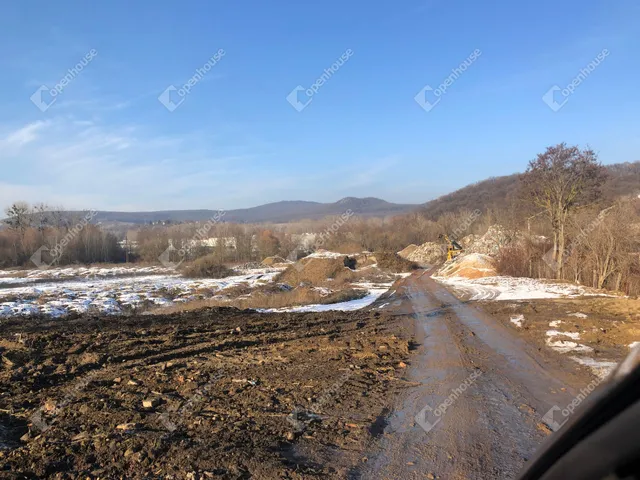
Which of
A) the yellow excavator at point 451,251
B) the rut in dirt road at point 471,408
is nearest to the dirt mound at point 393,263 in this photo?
the yellow excavator at point 451,251

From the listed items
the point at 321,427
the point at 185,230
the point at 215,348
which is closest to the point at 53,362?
the point at 215,348

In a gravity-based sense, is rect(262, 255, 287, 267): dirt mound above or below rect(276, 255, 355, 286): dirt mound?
below

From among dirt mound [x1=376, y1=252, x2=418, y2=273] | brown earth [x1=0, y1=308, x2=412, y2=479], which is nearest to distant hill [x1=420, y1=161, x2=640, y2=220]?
dirt mound [x1=376, y1=252, x2=418, y2=273]

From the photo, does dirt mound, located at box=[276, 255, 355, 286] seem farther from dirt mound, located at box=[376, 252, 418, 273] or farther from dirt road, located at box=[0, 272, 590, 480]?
dirt road, located at box=[0, 272, 590, 480]

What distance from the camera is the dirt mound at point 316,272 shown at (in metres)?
33.8

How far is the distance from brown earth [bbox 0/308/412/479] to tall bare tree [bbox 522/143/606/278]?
1958 centimetres

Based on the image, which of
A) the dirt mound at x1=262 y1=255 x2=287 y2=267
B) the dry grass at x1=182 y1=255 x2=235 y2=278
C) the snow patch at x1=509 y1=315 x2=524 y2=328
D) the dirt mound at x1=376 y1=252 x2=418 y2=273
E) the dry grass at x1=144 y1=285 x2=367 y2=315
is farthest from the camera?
the dirt mound at x1=262 y1=255 x2=287 y2=267

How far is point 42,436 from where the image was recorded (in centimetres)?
507

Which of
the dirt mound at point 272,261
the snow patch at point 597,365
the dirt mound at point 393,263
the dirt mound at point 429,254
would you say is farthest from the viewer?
the dirt mound at point 272,261

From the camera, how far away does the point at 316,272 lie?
34875mm

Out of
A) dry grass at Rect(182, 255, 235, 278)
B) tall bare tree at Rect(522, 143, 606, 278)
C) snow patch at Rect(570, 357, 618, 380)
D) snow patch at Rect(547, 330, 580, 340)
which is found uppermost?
tall bare tree at Rect(522, 143, 606, 278)

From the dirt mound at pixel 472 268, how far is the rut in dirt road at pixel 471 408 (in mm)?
19638

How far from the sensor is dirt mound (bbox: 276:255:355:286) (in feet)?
111

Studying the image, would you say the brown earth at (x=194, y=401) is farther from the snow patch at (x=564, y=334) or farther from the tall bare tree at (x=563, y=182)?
the tall bare tree at (x=563, y=182)
